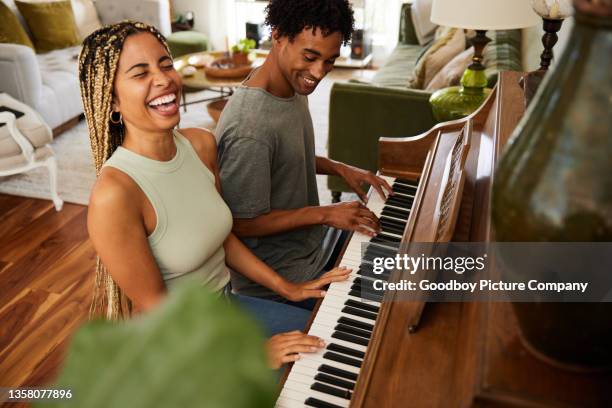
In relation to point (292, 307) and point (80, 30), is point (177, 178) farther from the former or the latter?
point (80, 30)

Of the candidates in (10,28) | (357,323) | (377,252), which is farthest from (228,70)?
(357,323)

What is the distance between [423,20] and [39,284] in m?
4.16

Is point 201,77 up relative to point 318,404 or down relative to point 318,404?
down

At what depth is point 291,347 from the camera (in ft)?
4.00

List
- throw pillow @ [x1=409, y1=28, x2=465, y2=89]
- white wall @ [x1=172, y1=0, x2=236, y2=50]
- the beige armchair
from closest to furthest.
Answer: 1. the beige armchair
2. throw pillow @ [x1=409, y1=28, x2=465, y2=89]
3. white wall @ [x1=172, y1=0, x2=236, y2=50]

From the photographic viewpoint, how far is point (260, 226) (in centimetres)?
168

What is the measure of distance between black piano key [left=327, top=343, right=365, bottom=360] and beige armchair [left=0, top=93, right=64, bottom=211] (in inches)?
111

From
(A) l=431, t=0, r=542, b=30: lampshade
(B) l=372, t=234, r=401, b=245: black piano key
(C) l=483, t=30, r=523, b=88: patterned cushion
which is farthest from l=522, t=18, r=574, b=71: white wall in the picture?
(B) l=372, t=234, r=401, b=245: black piano key

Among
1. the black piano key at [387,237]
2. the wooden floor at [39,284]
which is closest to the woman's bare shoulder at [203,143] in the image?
the black piano key at [387,237]

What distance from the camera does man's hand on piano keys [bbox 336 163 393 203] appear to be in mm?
1902

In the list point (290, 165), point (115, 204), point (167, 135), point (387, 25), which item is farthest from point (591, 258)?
point (387, 25)

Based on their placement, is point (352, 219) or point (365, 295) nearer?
point (365, 295)

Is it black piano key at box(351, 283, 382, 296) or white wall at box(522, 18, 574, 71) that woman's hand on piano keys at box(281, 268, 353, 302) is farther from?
white wall at box(522, 18, 574, 71)

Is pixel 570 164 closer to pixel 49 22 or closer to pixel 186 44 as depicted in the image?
pixel 49 22
